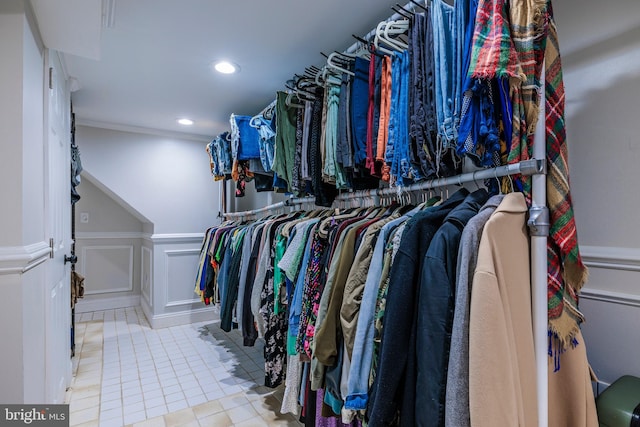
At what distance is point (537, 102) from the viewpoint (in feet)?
2.84

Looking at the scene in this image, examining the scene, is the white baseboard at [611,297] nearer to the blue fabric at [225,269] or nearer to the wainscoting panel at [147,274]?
the blue fabric at [225,269]

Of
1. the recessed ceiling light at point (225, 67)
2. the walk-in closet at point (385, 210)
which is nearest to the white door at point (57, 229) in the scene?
the walk-in closet at point (385, 210)

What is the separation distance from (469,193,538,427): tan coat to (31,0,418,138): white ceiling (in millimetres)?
1250

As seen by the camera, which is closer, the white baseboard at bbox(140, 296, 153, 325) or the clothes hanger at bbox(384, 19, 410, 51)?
the clothes hanger at bbox(384, 19, 410, 51)

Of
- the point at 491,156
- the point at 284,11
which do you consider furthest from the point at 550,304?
the point at 284,11

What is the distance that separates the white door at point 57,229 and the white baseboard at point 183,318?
1.22m

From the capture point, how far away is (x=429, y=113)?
1.08 meters

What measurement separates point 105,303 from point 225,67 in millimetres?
3710

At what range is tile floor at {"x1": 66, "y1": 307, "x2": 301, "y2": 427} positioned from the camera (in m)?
1.94

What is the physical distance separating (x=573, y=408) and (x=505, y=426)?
50 cm

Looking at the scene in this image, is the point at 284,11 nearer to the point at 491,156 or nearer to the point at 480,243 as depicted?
the point at 491,156

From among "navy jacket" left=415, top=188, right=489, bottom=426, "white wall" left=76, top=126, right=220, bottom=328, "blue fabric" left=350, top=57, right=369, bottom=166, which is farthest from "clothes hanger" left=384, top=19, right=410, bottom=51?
"white wall" left=76, top=126, right=220, bottom=328

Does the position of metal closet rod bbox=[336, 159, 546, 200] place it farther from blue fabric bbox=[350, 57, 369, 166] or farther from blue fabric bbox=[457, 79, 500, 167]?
blue fabric bbox=[350, 57, 369, 166]

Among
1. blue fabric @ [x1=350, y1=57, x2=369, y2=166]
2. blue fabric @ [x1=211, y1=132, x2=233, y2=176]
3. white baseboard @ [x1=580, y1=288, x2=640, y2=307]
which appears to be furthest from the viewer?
blue fabric @ [x1=211, y1=132, x2=233, y2=176]
